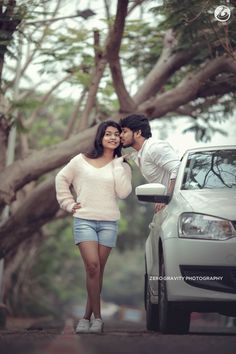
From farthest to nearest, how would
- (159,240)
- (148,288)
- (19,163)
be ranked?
(19,163), (148,288), (159,240)

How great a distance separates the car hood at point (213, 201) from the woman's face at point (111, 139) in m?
0.83

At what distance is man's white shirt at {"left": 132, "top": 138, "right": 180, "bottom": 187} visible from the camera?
23.6ft

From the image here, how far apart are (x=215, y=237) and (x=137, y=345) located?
1.00 meters

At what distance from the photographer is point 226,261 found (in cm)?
597

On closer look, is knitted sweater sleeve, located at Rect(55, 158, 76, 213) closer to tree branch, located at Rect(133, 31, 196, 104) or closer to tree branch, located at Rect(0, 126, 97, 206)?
tree branch, located at Rect(0, 126, 97, 206)

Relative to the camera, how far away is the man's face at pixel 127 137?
7.38 meters

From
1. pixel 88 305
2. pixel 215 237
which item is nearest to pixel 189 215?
pixel 215 237

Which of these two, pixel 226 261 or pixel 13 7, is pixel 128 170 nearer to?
pixel 226 261

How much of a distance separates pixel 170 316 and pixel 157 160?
1494mm

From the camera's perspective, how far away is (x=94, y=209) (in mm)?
6832

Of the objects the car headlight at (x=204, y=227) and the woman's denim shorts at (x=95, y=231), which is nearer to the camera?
the car headlight at (x=204, y=227)

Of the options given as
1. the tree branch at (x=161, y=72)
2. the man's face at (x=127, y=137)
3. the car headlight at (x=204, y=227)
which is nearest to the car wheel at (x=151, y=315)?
the man's face at (x=127, y=137)

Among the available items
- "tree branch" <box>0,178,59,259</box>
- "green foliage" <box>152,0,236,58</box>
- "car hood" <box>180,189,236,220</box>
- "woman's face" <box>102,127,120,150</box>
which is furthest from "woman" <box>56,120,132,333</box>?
"tree branch" <box>0,178,59,259</box>

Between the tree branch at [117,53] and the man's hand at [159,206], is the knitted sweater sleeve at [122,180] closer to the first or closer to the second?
the man's hand at [159,206]
